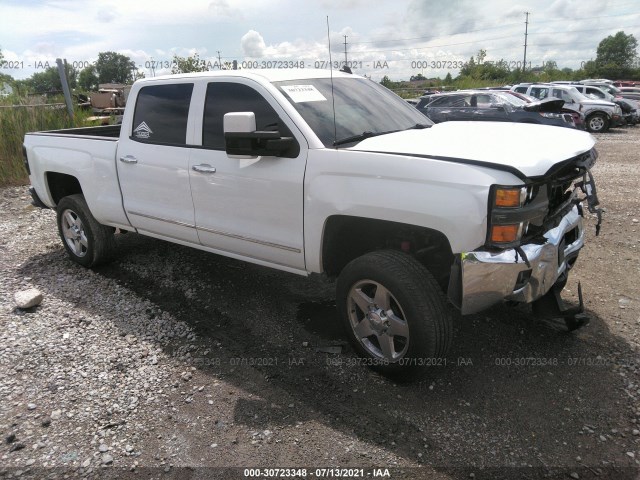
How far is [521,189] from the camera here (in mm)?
2615

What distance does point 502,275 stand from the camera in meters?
2.70

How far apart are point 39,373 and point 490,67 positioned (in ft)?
202

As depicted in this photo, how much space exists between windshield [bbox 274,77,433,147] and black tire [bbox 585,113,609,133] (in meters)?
17.3

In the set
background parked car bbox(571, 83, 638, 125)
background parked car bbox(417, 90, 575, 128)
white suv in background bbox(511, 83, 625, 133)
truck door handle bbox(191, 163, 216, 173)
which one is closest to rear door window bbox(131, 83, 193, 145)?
truck door handle bbox(191, 163, 216, 173)

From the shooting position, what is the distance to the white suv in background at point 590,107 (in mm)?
18078

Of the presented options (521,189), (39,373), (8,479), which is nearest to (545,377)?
(521,189)

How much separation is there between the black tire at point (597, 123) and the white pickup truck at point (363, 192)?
17.3m

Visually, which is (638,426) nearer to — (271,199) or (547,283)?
(547,283)

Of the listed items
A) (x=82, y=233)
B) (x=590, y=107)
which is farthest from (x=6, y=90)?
(x=590, y=107)

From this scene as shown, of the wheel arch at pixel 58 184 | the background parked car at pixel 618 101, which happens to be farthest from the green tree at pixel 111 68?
the wheel arch at pixel 58 184

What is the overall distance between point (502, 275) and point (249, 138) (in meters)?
1.75

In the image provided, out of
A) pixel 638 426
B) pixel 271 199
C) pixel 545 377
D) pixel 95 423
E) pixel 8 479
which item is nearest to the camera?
pixel 8 479

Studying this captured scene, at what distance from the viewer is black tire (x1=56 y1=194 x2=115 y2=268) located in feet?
16.7

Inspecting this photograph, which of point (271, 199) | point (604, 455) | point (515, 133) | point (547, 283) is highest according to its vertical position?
point (515, 133)
